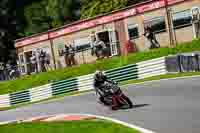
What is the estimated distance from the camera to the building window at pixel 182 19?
3447 cm

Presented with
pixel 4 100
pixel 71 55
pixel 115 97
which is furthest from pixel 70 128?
pixel 71 55

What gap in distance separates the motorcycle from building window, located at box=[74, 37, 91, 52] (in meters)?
18.5

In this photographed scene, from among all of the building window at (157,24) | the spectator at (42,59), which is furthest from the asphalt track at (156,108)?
the spectator at (42,59)

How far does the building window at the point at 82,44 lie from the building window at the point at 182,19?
7.57 m

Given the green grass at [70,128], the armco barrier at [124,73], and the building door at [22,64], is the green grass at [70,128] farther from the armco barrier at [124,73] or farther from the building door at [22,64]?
the building door at [22,64]

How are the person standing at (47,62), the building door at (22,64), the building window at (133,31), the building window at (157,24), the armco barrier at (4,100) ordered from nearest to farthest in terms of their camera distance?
the building window at (157,24), the building window at (133,31), the armco barrier at (4,100), the person standing at (47,62), the building door at (22,64)

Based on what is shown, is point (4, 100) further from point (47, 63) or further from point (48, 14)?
point (48, 14)

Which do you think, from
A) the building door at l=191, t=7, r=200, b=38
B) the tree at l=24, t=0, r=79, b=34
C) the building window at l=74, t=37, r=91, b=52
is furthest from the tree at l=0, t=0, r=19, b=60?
the building door at l=191, t=7, r=200, b=38

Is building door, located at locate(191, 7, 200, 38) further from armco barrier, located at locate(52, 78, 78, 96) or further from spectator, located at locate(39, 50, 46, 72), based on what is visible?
spectator, located at locate(39, 50, 46, 72)

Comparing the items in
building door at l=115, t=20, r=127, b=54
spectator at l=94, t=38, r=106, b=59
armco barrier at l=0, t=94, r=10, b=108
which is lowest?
armco barrier at l=0, t=94, r=10, b=108

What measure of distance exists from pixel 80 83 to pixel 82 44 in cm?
546

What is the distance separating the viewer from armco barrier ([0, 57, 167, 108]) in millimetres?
32531

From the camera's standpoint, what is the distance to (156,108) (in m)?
19.8

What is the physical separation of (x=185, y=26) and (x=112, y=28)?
6.25 meters
